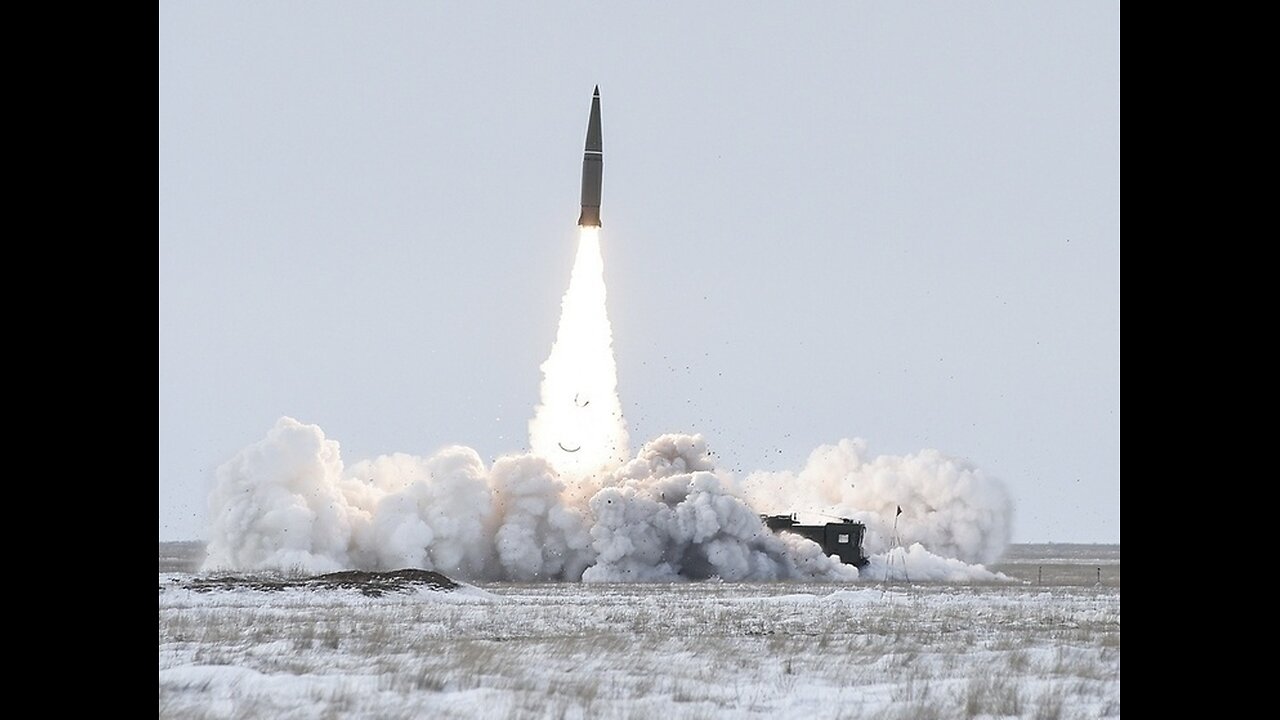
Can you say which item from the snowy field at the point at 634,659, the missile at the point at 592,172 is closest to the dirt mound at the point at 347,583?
the snowy field at the point at 634,659

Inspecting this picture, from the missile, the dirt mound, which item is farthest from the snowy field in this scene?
the missile

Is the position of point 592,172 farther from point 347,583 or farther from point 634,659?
point 634,659

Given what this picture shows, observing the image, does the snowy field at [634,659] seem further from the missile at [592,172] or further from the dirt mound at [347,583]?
the missile at [592,172]

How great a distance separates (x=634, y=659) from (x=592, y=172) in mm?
34220

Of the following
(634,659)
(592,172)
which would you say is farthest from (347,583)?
(634,659)

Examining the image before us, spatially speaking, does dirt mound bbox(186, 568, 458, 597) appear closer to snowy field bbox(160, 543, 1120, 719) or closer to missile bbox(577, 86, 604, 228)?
snowy field bbox(160, 543, 1120, 719)

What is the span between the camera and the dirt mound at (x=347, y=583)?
156 ft

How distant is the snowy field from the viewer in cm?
2017

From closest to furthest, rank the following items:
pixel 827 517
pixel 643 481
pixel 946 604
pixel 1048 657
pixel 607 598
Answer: pixel 1048 657 < pixel 946 604 < pixel 607 598 < pixel 643 481 < pixel 827 517
